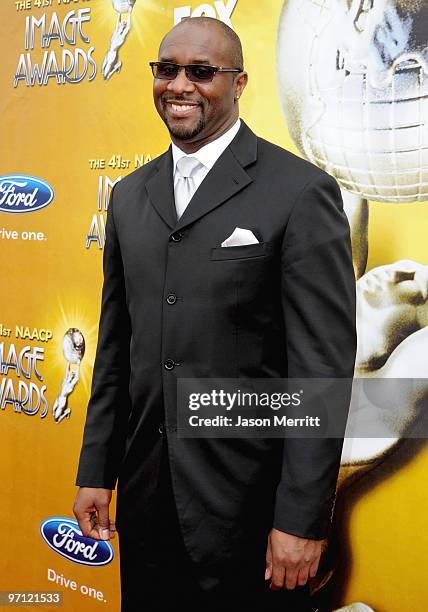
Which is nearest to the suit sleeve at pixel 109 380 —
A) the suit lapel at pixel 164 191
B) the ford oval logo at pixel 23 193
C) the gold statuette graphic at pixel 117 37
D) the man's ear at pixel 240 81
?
the suit lapel at pixel 164 191

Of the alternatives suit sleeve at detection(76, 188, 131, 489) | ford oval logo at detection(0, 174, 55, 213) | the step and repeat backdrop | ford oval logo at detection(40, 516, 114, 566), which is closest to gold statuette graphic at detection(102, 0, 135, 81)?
the step and repeat backdrop

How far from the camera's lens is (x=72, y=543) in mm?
2365

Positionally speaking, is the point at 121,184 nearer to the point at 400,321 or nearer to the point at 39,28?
the point at 400,321

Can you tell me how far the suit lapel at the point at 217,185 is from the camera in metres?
1.39

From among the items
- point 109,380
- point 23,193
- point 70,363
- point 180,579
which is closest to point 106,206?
point 23,193

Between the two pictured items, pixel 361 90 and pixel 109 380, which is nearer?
pixel 109 380

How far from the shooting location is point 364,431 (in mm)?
1807

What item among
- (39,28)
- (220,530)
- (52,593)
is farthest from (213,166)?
(52,593)

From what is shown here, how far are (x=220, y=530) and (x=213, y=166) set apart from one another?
0.62 m

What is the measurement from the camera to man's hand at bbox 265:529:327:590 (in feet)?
4.28

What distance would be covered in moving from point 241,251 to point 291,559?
499mm

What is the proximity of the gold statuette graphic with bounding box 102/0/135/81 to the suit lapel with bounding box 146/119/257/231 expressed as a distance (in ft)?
2.59

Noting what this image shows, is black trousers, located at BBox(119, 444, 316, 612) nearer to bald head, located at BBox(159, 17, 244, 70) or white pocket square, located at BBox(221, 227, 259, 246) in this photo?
white pocket square, located at BBox(221, 227, 259, 246)

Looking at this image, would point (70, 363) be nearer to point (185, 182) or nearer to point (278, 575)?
point (185, 182)
